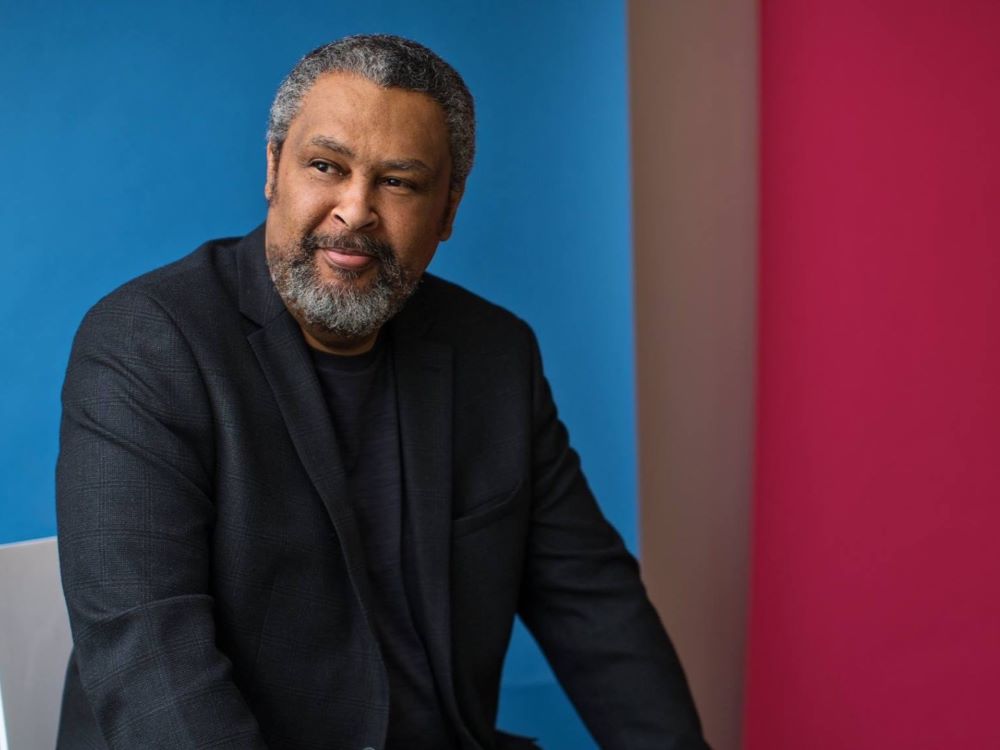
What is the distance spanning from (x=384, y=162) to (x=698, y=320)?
0.80 metres

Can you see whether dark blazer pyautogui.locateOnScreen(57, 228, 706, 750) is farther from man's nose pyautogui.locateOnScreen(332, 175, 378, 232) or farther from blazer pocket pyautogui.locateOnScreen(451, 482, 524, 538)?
man's nose pyautogui.locateOnScreen(332, 175, 378, 232)

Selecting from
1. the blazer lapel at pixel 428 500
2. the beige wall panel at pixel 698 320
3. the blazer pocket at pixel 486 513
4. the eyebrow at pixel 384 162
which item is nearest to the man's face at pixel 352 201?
the eyebrow at pixel 384 162

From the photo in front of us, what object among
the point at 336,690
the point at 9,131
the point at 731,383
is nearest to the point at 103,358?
the point at 336,690

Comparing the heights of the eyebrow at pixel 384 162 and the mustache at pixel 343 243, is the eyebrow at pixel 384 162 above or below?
above

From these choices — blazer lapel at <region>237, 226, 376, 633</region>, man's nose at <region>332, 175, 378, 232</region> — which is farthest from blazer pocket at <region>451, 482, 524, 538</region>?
man's nose at <region>332, 175, 378, 232</region>

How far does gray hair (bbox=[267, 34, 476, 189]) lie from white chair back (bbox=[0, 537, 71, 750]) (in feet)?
2.08

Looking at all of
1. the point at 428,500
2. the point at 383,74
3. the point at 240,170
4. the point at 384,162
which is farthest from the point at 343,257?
the point at 240,170

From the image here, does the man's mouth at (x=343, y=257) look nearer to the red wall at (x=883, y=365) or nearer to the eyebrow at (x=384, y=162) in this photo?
the eyebrow at (x=384, y=162)

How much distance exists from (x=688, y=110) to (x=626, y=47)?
0.57ft

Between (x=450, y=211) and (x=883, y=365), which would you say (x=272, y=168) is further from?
(x=883, y=365)

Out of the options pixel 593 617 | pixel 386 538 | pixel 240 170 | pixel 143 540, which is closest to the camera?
pixel 143 540

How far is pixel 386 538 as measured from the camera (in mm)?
1700

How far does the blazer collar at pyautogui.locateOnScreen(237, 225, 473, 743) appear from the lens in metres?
1.61

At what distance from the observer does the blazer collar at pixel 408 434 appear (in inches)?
63.6
